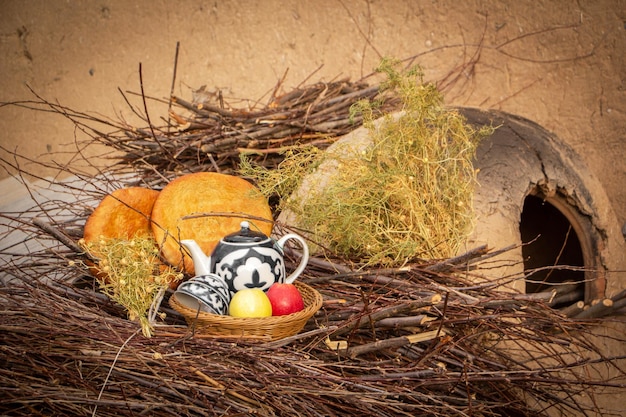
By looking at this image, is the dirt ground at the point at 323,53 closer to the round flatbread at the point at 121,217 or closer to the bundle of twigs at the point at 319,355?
the round flatbread at the point at 121,217

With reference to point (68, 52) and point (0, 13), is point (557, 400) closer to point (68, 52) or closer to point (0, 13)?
point (68, 52)

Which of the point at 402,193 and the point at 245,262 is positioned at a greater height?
the point at 402,193

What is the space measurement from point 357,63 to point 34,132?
8.34 feet

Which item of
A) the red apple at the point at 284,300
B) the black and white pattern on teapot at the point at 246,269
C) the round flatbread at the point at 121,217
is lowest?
the red apple at the point at 284,300

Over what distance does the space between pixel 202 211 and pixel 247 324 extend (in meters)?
0.76

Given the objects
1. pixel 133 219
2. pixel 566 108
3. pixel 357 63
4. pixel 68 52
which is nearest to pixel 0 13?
pixel 68 52

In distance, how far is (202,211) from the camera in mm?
2512

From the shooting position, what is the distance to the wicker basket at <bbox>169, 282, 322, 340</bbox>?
1.84 metres

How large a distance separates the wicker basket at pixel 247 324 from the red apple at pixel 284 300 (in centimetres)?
4

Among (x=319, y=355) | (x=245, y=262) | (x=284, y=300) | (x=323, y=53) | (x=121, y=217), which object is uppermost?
(x=323, y=53)

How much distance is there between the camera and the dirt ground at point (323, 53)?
379 cm

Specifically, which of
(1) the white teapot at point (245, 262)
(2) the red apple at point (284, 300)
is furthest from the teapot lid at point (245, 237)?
(2) the red apple at point (284, 300)

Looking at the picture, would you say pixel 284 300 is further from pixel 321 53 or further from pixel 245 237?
pixel 321 53

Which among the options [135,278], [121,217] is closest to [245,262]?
[135,278]
